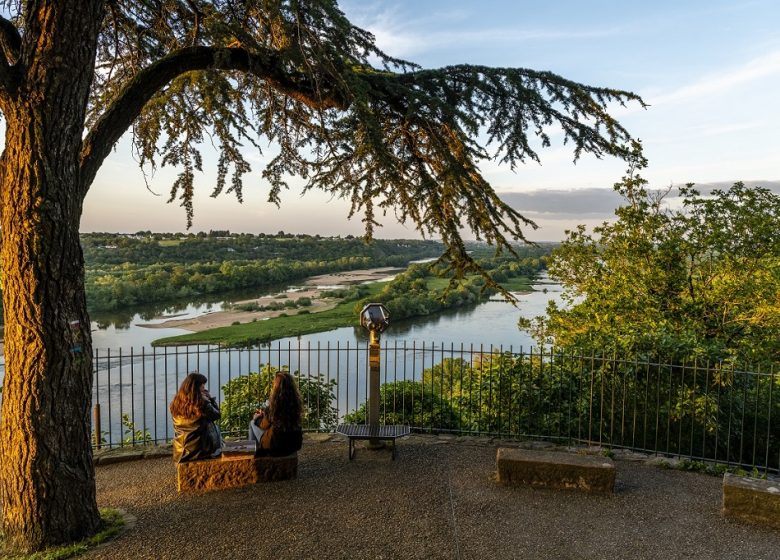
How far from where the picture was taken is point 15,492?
178 inches

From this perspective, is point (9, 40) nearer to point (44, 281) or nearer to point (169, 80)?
point (169, 80)

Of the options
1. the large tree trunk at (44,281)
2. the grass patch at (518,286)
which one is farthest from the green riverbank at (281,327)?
the large tree trunk at (44,281)

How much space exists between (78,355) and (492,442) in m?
5.29

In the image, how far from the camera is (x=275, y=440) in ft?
19.4

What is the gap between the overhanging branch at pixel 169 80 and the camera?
5.08 m

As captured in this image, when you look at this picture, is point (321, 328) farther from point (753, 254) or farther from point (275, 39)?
point (275, 39)

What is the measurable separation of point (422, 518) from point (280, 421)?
1814 millimetres

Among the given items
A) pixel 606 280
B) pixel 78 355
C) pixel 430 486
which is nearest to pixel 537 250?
pixel 430 486

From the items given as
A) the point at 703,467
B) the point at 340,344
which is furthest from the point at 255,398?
the point at 340,344

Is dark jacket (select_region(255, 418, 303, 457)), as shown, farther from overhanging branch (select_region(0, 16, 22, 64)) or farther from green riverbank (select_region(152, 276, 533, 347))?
green riverbank (select_region(152, 276, 533, 347))

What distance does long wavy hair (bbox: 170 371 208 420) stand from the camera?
561 cm

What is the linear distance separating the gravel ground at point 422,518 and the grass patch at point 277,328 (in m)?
30.6

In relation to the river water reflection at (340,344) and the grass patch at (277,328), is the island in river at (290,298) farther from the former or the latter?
the grass patch at (277,328)

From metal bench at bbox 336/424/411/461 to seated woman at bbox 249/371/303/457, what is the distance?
894 mm
